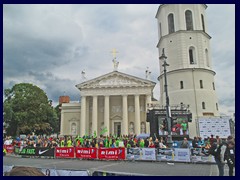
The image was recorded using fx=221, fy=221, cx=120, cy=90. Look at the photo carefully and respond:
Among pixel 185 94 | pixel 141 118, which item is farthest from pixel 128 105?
pixel 185 94

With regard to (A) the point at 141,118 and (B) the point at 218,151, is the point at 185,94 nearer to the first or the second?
(A) the point at 141,118

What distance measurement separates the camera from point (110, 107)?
162ft

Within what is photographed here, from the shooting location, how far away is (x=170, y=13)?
42938mm

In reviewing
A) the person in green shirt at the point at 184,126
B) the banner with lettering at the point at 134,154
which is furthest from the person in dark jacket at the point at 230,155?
the person in green shirt at the point at 184,126

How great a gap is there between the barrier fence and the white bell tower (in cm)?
2202

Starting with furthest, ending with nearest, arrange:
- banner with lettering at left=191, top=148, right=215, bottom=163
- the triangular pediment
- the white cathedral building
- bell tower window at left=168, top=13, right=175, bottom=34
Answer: the triangular pediment
bell tower window at left=168, top=13, right=175, bottom=34
the white cathedral building
banner with lettering at left=191, top=148, right=215, bottom=163

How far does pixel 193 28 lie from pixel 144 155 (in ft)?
107

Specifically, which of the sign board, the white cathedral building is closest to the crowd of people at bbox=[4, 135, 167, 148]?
the sign board

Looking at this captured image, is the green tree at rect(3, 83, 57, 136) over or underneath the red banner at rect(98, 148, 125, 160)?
over

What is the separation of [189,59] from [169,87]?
245 inches

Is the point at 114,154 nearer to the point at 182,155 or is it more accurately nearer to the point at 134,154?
the point at 134,154

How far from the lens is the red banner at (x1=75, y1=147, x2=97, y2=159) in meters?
17.3

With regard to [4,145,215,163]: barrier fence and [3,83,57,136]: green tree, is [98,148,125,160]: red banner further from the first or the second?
[3,83,57,136]: green tree
